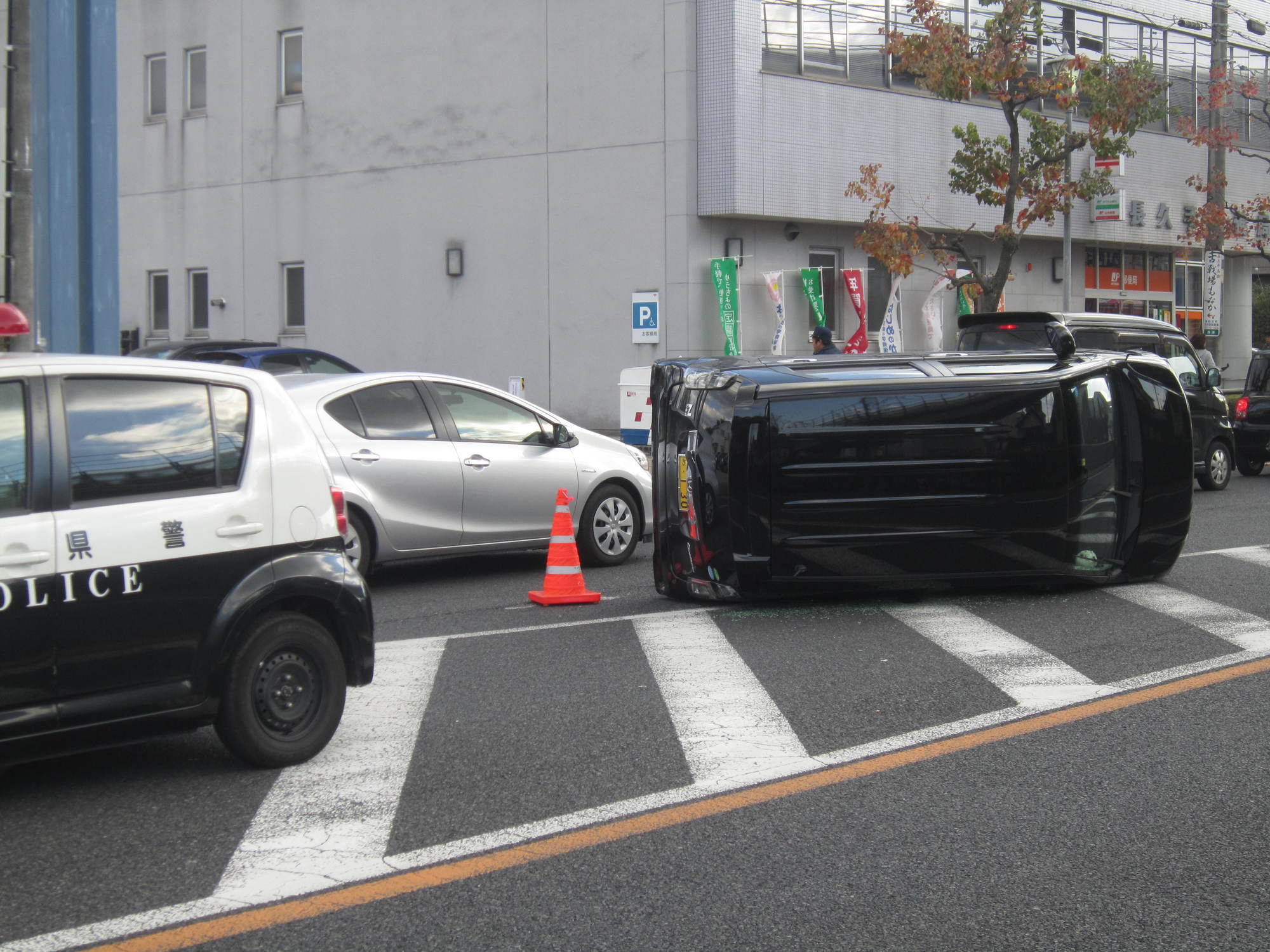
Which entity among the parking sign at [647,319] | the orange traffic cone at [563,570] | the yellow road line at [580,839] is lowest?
the yellow road line at [580,839]

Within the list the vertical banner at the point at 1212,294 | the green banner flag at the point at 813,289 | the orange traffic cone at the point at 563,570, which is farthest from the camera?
the vertical banner at the point at 1212,294

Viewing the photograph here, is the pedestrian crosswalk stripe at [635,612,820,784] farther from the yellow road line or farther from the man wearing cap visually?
the man wearing cap

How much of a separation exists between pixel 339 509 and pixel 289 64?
2404 cm

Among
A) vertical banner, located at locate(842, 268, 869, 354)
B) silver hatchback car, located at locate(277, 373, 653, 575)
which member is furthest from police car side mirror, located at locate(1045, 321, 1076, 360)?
vertical banner, located at locate(842, 268, 869, 354)

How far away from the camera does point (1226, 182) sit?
26.4m

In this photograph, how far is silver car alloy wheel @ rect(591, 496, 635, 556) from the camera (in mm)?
11766

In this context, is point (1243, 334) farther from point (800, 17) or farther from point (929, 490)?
point (929, 490)

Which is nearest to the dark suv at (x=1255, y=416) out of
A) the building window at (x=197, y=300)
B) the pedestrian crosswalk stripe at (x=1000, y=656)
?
the pedestrian crosswalk stripe at (x=1000, y=656)

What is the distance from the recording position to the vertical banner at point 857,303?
25297mm

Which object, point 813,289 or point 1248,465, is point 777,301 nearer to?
point 813,289

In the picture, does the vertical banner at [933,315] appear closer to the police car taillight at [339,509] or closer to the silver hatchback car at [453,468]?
the silver hatchback car at [453,468]

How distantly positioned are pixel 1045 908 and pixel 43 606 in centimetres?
349

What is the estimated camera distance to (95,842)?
16.0 feet

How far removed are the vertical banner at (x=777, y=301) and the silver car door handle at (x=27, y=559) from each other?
20.0 metres
